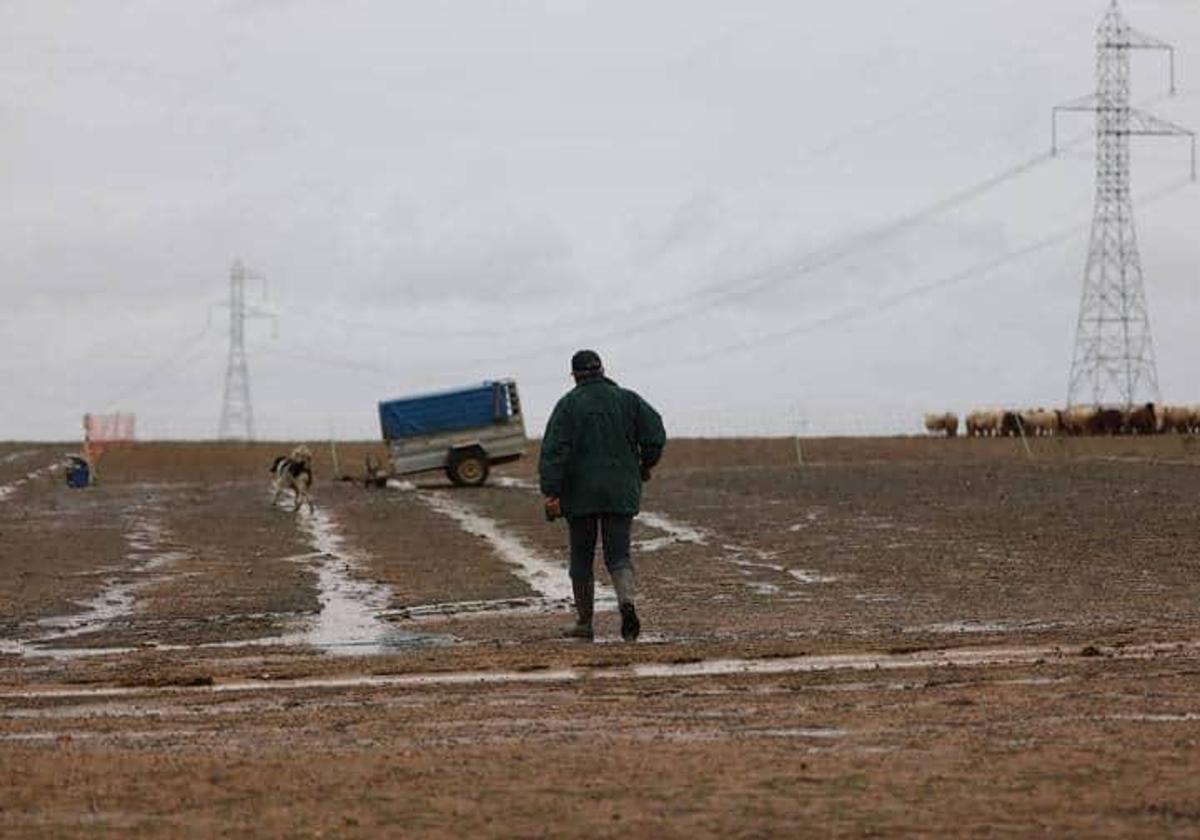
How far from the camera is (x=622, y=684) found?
40.8 feet

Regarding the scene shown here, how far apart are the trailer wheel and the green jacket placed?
120 feet

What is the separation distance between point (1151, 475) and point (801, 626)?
99.3ft

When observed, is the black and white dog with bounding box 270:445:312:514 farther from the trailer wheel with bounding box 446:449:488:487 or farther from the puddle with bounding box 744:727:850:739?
the puddle with bounding box 744:727:850:739

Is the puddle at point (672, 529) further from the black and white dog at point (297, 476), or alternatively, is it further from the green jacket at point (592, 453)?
the green jacket at point (592, 453)

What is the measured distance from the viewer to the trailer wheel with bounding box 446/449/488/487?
52.7 m

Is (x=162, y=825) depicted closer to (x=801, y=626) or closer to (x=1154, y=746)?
(x=1154, y=746)

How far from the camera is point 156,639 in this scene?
55.1 ft

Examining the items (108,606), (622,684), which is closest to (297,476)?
(108,606)

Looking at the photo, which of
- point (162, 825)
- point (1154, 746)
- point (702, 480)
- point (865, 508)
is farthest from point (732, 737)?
point (702, 480)

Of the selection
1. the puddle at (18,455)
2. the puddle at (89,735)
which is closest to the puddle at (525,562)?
the puddle at (89,735)

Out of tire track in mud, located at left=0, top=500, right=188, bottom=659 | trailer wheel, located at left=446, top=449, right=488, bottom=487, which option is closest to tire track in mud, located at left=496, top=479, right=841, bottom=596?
tire track in mud, located at left=0, top=500, right=188, bottom=659

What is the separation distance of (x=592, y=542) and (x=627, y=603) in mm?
831

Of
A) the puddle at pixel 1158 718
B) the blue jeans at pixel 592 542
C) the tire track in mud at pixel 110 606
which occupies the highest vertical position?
the blue jeans at pixel 592 542

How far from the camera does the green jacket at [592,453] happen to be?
16.0 meters
